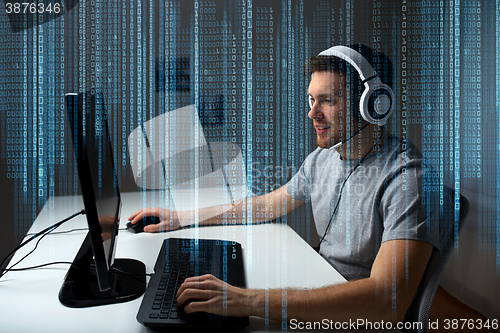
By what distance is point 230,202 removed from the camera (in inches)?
48.6

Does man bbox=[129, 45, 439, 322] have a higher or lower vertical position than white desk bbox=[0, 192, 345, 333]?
higher

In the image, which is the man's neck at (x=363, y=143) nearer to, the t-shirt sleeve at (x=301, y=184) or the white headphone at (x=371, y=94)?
the white headphone at (x=371, y=94)

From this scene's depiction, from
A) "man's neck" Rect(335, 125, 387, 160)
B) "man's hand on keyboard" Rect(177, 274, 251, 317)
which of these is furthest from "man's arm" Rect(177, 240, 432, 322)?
"man's neck" Rect(335, 125, 387, 160)

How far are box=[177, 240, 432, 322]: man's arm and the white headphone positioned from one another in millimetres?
Result: 337

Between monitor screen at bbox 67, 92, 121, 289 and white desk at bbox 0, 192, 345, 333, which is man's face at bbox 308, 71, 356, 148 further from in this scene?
monitor screen at bbox 67, 92, 121, 289

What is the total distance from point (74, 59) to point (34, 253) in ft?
2.43

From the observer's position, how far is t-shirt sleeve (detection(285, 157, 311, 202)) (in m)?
1.20

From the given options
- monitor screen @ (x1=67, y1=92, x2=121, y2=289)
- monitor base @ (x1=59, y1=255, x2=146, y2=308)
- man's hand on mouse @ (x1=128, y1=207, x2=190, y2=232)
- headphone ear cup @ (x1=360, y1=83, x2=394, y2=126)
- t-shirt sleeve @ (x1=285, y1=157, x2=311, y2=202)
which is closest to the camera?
monitor screen @ (x1=67, y1=92, x2=121, y2=289)

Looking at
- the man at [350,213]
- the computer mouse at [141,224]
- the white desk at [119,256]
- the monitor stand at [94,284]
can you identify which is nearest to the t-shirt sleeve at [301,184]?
the man at [350,213]

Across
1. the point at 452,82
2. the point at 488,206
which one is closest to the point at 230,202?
the point at 488,206

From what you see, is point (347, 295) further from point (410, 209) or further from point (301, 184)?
point (301, 184)

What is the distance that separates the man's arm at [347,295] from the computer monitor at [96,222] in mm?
153

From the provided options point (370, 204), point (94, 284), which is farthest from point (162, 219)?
point (370, 204)

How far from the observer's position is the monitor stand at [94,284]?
654 mm
